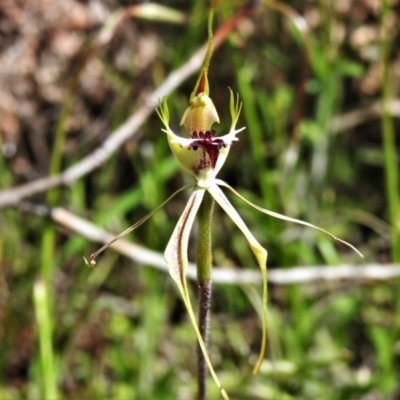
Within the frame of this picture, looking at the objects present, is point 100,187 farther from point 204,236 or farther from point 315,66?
point 204,236

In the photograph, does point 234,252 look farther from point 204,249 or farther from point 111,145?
point 204,249

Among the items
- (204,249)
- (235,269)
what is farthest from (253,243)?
(235,269)

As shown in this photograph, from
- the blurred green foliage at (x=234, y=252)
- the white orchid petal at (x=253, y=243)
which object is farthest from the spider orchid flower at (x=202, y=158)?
the blurred green foliage at (x=234, y=252)

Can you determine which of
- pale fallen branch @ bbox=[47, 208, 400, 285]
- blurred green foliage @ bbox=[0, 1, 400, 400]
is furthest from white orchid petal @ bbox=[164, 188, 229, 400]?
pale fallen branch @ bbox=[47, 208, 400, 285]

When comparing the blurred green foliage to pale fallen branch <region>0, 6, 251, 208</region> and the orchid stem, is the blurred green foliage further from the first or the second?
the orchid stem

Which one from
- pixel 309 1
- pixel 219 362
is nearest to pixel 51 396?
pixel 219 362
